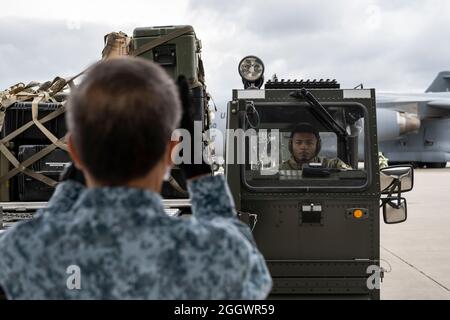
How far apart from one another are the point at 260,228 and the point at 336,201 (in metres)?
0.58

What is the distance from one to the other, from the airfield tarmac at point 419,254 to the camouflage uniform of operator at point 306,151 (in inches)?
98.6

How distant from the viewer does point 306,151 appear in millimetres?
4484

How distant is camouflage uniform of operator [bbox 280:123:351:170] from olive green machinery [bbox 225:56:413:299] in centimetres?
4

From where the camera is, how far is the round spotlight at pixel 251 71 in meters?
4.95

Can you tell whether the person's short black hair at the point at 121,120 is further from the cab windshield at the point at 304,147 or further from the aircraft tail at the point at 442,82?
the aircraft tail at the point at 442,82

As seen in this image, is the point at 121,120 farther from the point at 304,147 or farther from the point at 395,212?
the point at 395,212

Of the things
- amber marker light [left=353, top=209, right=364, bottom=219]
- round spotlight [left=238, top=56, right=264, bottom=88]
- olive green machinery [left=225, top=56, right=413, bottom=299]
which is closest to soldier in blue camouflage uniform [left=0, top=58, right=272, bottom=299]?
olive green machinery [left=225, top=56, right=413, bottom=299]

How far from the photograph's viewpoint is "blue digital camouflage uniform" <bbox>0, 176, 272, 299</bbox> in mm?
1275

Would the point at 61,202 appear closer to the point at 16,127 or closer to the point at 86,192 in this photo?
the point at 86,192

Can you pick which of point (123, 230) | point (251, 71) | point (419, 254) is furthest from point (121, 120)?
point (419, 254)

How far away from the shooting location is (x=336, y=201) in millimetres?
4309

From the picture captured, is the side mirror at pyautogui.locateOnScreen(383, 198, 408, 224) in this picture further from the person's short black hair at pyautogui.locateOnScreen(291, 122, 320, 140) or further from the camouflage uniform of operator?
the person's short black hair at pyautogui.locateOnScreen(291, 122, 320, 140)

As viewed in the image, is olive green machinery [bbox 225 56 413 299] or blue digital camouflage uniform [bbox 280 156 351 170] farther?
blue digital camouflage uniform [bbox 280 156 351 170]

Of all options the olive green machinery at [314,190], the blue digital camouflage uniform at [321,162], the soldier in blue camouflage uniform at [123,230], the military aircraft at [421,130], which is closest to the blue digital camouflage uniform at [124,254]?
the soldier in blue camouflage uniform at [123,230]
